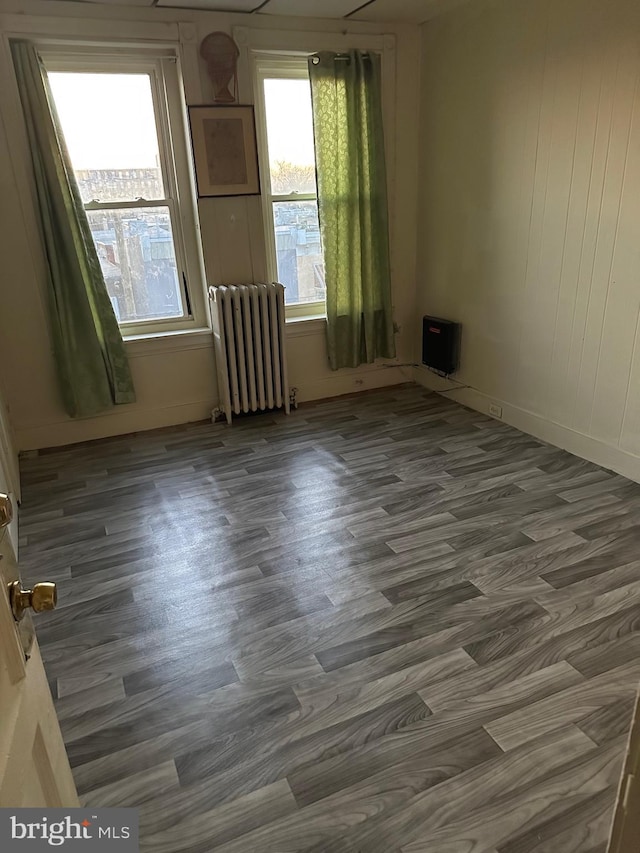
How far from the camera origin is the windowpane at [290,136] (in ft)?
12.4

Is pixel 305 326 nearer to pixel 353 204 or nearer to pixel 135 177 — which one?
pixel 353 204

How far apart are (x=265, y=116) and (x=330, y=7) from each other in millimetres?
716

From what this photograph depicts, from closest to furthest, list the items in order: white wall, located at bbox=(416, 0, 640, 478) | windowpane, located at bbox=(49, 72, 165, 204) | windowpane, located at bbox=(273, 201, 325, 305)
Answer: white wall, located at bbox=(416, 0, 640, 478) → windowpane, located at bbox=(49, 72, 165, 204) → windowpane, located at bbox=(273, 201, 325, 305)

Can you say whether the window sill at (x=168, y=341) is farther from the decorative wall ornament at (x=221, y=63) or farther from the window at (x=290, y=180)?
the decorative wall ornament at (x=221, y=63)

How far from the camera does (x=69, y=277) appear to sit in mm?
3402

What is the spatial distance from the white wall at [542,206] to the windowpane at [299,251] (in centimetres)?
85

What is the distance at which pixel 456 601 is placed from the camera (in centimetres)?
218

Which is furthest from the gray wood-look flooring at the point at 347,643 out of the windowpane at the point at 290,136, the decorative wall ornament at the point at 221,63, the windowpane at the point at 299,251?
the decorative wall ornament at the point at 221,63

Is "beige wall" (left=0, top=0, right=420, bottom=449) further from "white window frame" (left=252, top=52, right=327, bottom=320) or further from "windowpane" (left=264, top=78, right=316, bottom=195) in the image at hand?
"windowpane" (left=264, top=78, right=316, bottom=195)

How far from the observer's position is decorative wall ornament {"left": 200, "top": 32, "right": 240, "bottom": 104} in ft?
11.0

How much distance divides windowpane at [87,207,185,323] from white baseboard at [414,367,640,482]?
208cm

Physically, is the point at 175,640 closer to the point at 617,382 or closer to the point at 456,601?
the point at 456,601

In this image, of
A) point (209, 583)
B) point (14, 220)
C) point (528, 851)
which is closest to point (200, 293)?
point (14, 220)

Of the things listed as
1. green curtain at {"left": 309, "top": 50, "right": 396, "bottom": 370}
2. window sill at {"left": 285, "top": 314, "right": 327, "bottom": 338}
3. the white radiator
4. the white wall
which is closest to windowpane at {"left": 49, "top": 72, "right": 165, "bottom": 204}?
the white radiator
